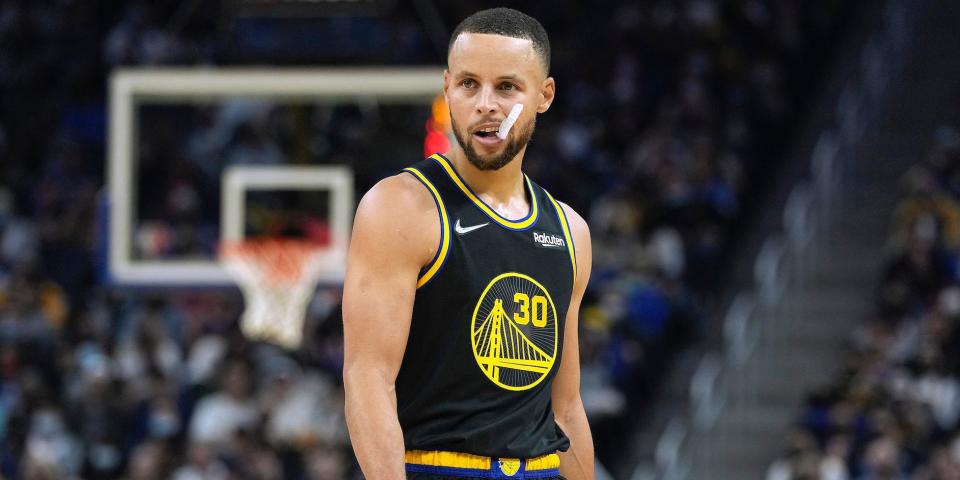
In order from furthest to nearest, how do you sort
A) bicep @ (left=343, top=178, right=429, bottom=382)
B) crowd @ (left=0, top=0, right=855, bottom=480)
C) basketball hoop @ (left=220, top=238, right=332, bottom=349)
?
crowd @ (left=0, top=0, right=855, bottom=480) → basketball hoop @ (left=220, top=238, right=332, bottom=349) → bicep @ (left=343, top=178, right=429, bottom=382)

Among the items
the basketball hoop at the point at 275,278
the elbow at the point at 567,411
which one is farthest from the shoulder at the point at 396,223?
the basketball hoop at the point at 275,278

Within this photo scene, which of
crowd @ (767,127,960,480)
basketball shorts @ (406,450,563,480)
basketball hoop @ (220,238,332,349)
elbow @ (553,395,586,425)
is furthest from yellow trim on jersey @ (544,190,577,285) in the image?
crowd @ (767,127,960,480)

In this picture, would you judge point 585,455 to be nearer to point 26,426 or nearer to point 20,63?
point 26,426

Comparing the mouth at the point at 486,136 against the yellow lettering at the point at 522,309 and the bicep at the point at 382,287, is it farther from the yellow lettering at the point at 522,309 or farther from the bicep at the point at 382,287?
the yellow lettering at the point at 522,309

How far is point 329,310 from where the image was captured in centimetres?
1473

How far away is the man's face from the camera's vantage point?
3895mm

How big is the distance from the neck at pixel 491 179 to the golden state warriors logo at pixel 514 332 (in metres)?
0.25

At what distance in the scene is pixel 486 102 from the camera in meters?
3.88

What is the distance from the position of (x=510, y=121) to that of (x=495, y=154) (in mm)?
112

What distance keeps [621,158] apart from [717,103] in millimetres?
1324

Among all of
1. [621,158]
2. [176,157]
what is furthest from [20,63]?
[621,158]

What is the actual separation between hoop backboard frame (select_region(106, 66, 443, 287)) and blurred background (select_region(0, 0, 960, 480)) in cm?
7

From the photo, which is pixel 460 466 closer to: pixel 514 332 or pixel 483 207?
pixel 514 332

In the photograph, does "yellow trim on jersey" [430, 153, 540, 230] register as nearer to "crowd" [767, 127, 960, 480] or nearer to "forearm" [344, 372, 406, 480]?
"forearm" [344, 372, 406, 480]
